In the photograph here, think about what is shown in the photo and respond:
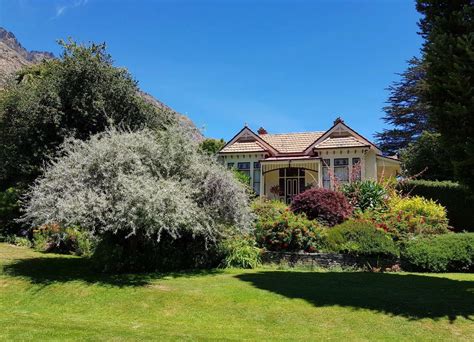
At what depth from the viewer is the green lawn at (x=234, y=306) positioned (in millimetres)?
7492

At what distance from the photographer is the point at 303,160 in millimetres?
26656

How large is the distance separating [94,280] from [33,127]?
6939 millimetres

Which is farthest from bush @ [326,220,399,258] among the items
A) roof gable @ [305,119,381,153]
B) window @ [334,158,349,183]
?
roof gable @ [305,119,381,153]

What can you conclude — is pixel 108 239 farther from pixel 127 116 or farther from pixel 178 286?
pixel 127 116

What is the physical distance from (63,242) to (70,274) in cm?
549

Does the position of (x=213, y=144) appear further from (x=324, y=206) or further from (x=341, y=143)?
(x=324, y=206)

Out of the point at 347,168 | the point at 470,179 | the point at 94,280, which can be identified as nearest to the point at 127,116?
the point at 94,280

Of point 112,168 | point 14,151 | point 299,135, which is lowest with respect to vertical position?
point 112,168

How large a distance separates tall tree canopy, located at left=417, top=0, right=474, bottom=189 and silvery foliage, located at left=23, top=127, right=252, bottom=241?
580 cm

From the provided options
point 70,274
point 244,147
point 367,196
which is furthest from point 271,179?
point 70,274

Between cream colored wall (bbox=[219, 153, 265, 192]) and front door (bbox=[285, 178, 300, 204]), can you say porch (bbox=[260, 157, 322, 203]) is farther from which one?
cream colored wall (bbox=[219, 153, 265, 192])

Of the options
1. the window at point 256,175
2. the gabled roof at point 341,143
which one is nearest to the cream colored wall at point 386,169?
the gabled roof at point 341,143

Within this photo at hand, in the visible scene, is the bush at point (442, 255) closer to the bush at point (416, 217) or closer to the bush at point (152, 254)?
the bush at point (416, 217)

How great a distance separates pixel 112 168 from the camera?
1161 centimetres
